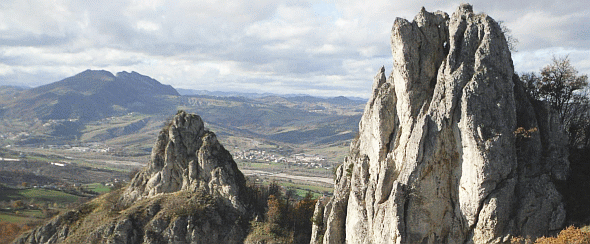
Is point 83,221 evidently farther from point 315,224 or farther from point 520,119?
point 520,119

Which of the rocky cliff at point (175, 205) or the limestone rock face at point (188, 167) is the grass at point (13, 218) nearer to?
the rocky cliff at point (175, 205)

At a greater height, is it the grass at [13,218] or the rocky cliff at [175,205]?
the rocky cliff at [175,205]

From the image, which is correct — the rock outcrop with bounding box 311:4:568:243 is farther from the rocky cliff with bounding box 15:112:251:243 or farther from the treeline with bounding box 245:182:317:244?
the rocky cliff with bounding box 15:112:251:243

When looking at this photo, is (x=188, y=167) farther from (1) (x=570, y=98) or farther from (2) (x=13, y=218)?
(2) (x=13, y=218)

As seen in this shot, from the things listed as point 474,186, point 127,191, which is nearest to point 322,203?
point 474,186

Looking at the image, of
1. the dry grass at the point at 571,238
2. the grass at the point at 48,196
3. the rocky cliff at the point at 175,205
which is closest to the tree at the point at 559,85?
the dry grass at the point at 571,238
